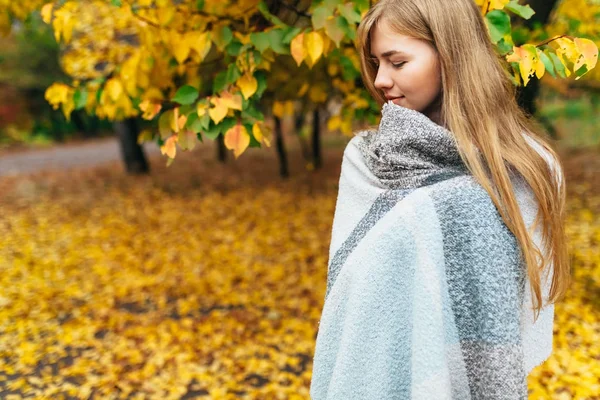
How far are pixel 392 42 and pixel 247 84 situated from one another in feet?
3.06

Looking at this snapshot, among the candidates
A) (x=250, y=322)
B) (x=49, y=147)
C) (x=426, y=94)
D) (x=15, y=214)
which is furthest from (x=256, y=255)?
(x=49, y=147)

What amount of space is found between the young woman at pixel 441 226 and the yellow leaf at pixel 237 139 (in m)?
0.73

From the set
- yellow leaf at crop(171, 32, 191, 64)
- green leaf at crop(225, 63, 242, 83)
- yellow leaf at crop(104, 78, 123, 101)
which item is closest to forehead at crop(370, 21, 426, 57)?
green leaf at crop(225, 63, 242, 83)

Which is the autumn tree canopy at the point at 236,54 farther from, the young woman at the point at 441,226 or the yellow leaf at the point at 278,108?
the young woman at the point at 441,226

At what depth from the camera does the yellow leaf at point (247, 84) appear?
2.03m

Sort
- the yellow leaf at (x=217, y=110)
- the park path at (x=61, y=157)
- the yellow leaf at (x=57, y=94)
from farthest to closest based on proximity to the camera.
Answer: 1. the park path at (x=61, y=157)
2. the yellow leaf at (x=57, y=94)
3. the yellow leaf at (x=217, y=110)

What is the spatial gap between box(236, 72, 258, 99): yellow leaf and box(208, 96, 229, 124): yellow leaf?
0.38 feet

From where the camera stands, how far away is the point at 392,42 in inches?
49.5

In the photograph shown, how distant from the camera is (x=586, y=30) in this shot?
3.38m

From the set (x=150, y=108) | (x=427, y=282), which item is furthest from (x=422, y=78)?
(x=150, y=108)

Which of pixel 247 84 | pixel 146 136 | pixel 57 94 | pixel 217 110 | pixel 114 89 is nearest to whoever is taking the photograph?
pixel 217 110

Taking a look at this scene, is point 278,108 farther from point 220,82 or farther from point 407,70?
point 407,70

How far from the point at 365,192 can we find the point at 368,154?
0.10 m

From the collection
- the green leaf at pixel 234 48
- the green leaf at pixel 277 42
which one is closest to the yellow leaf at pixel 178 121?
the green leaf at pixel 234 48
